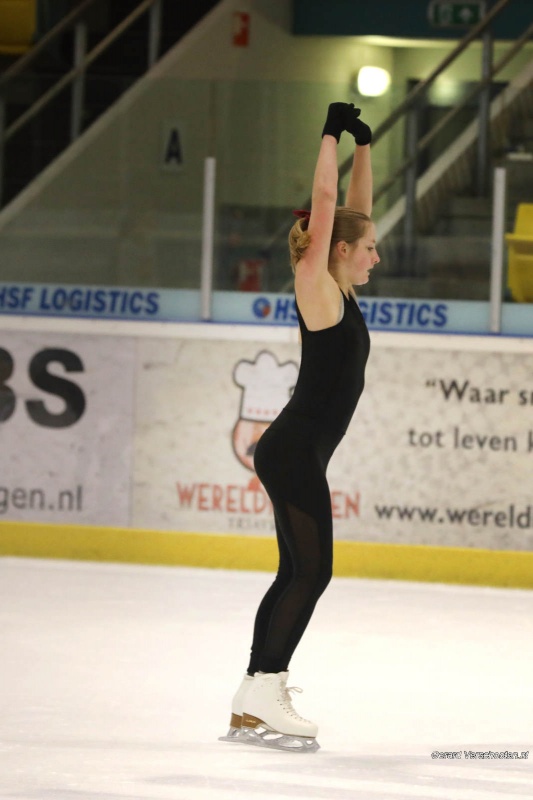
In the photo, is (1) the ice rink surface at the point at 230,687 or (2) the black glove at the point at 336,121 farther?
(2) the black glove at the point at 336,121

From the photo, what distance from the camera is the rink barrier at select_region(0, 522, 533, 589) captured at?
713 cm

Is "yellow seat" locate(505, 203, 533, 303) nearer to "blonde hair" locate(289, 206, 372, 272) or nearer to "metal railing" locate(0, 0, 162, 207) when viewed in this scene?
"metal railing" locate(0, 0, 162, 207)

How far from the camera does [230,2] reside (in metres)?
11.0

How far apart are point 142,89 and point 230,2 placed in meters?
3.85

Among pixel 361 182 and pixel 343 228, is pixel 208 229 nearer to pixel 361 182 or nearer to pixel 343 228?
pixel 361 182

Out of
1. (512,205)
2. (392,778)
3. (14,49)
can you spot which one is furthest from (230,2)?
(392,778)

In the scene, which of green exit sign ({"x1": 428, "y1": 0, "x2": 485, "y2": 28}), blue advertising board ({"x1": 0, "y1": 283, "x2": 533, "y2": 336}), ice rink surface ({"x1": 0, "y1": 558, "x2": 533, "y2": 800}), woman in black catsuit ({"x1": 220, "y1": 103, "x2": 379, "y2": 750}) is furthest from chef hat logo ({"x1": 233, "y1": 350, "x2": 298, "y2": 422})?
green exit sign ({"x1": 428, "y1": 0, "x2": 485, "y2": 28})

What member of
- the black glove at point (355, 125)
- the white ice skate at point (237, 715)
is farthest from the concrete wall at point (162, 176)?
the white ice skate at point (237, 715)

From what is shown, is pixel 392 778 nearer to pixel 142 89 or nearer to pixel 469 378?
pixel 469 378

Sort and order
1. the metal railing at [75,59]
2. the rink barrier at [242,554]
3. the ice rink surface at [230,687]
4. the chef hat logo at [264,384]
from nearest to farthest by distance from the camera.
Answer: the ice rink surface at [230,687], the rink barrier at [242,554], the chef hat logo at [264,384], the metal railing at [75,59]

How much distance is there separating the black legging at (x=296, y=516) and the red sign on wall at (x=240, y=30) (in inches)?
296

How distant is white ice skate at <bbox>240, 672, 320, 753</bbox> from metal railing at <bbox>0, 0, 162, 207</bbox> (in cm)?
450

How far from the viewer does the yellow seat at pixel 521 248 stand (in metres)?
7.18

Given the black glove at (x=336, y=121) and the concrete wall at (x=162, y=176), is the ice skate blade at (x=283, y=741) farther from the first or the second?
the concrete wall at (x=162, y=176)
